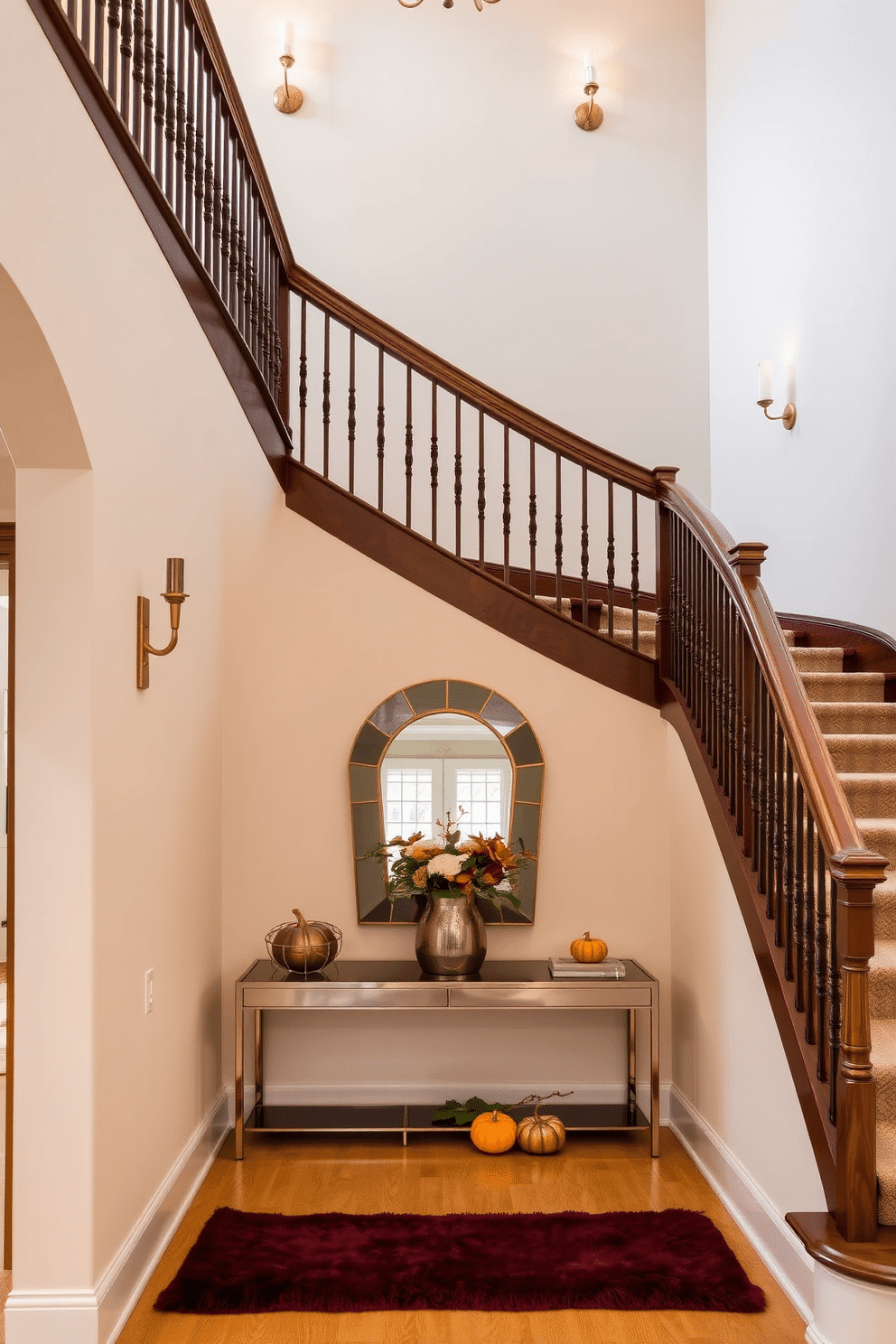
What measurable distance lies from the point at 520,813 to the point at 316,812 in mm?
792

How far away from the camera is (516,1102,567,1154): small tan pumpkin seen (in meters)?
3.59

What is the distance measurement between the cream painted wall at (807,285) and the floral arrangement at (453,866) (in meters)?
1.92

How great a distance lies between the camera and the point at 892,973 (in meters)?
2.83

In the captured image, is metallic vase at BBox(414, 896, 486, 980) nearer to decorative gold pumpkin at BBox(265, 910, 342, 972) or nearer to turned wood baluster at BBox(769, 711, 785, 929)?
decorative gold pumpkin at BBox(265, 910, 342, 972)

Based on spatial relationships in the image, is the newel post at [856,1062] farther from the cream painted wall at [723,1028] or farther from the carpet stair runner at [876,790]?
the cream painted wall at [723,1028]

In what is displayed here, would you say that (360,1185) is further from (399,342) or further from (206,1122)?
(399,342)

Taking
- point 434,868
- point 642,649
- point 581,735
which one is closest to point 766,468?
point 642,649

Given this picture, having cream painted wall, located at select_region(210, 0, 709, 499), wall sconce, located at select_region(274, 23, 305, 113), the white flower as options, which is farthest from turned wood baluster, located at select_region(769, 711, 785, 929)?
wall sconce, located at select_region(274, 23, 305, 113)

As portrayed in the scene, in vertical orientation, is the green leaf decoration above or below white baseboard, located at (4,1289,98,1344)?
below

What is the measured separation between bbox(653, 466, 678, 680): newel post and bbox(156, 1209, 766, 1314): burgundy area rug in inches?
75.2

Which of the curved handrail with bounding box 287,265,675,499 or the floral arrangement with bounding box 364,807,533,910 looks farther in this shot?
the curved handrail with bounding box 287,265,675,499

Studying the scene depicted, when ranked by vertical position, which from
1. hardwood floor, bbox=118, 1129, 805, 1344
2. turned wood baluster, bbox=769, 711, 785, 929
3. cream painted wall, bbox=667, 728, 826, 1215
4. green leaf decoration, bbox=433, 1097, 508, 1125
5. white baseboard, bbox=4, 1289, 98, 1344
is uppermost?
turned wood baluster, bbox=769, 711, 785, 929

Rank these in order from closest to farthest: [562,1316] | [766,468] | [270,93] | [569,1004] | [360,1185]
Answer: [562,1316] < [360,1185] < [569,1004] < [766,468] < [270,93]

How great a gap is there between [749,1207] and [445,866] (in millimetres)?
1410
